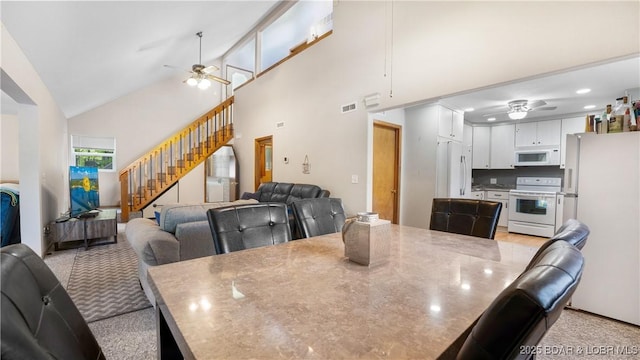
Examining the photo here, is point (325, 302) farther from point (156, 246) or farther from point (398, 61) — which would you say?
point (398, 61)

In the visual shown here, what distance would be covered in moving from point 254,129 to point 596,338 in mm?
6484

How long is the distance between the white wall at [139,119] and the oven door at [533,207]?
785 cm

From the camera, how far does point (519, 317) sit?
0.48 m

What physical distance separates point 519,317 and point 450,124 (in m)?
5.16

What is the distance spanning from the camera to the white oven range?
16.8 feet

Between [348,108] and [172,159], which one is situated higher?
[348,108]

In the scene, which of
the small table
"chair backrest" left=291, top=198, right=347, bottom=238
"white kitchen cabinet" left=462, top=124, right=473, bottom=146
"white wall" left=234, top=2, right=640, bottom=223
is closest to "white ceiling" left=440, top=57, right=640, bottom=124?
"white wall" left=234, top=2, right=640, bottom=223

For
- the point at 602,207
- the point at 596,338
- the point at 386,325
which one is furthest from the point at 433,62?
the point at 386,325

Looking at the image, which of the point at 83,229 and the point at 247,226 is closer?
the point at 247,226

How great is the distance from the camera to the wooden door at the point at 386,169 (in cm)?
453

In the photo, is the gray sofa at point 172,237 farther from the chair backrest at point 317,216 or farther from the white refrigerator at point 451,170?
the white refrigerator at point 451,170

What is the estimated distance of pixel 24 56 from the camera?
3.01 metres

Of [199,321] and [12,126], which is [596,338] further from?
[12,126]

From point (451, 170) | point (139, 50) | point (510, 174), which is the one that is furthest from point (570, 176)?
point (139, 50)
